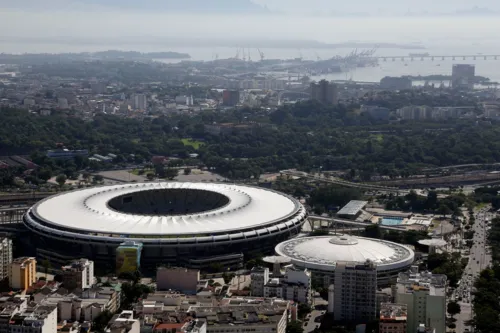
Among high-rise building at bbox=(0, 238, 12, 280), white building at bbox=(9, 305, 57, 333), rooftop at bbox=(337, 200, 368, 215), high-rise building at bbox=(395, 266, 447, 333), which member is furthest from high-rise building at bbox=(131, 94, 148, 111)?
white building at bbox=(9, 305, 57, 333)

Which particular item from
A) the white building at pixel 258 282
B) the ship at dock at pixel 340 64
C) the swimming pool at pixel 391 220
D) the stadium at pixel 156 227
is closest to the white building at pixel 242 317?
the white building at pixel 258 282

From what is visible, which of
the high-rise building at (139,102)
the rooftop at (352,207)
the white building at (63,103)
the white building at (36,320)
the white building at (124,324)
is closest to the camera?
the white building at (36,320)

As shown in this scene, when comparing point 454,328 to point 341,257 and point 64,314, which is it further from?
point 64,314

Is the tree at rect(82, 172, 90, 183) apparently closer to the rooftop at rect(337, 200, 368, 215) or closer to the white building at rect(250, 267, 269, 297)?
the rooftop at rect(337, 200, 368, 215)

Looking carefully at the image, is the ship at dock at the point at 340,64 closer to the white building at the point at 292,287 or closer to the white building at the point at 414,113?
the white building at the point at 414,113

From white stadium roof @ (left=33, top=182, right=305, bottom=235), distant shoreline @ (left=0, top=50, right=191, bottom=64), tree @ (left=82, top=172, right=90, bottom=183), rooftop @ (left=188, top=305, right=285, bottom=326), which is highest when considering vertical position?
white stadium roof @ (left=33, top=182, right=305, bottom=235)

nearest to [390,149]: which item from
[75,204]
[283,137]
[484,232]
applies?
[283,137]

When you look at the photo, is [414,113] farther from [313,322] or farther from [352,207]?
[313,322]
